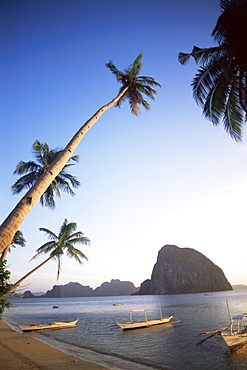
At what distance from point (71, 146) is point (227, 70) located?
6.67 meters

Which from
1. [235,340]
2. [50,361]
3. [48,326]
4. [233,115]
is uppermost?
[233,115]

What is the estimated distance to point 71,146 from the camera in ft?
27.8

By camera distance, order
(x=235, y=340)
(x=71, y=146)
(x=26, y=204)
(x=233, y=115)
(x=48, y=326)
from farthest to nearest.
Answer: (x=48, y=326) → (x=235, y=340) → (x=233, y=115) → (x=71, y=146) → (x=26, y=204)

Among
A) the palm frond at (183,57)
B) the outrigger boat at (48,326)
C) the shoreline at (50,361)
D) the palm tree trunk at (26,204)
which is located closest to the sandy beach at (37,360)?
the shoreline at (50,361)

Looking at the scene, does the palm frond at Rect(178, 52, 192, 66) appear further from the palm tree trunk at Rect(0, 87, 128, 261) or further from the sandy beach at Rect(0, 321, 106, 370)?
the sandy beach at Rect(0, 321, 106, 370)

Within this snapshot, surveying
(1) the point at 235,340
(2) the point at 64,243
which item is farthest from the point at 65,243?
(1) the point at 235,340

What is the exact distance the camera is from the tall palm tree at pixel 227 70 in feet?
28.9

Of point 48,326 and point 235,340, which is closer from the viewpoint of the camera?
point 235,340

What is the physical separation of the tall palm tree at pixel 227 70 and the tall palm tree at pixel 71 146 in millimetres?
3923

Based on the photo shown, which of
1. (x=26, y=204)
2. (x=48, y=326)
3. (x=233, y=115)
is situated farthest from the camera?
(x=48, y=326)

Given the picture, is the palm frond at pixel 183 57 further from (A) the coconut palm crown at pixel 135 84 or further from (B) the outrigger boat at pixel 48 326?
(B) the outrigger boat at pixel 48 326

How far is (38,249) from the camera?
2434 centimetres

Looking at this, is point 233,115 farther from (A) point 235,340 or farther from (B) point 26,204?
(A) point 235,340

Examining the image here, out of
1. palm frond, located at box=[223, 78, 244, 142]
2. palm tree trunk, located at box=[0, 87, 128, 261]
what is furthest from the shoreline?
palm frond, located at box=[223, 78, 244, 142]
